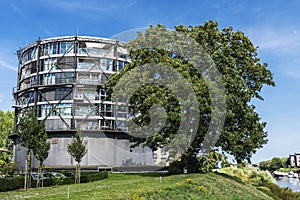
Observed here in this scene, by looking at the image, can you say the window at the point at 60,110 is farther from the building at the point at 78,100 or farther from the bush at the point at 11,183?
the bush at the point at 11,183

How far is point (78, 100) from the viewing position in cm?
5372

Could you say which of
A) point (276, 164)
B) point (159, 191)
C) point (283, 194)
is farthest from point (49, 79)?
point (276, 164)

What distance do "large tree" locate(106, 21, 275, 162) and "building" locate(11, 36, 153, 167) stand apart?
2449 centimetres

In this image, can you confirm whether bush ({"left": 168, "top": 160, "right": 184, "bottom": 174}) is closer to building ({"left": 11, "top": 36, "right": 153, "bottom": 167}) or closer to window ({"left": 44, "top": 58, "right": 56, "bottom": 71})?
building ({"left": 11, "top": 36, "right": 153, "bottom": 167})

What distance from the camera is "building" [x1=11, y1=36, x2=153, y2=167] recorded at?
Answer: 52.5 metres

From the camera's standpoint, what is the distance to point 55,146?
52.2 metres

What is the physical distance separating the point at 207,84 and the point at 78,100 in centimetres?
3322

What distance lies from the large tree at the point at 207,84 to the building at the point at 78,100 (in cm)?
2449

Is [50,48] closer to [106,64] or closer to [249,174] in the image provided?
[106,64]

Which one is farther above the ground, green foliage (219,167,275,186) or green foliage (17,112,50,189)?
green foliage (17,112,50,189)

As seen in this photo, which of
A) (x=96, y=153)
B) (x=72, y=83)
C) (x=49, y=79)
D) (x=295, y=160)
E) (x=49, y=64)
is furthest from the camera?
(x=295, y=160)

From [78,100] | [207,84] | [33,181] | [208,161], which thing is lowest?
[33,181]

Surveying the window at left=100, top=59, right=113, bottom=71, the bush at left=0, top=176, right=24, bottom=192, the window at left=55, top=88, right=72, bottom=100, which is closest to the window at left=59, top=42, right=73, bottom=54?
the window at left=100, top=59, right=113, bottom=71

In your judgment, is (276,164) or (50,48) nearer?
(50,48)
